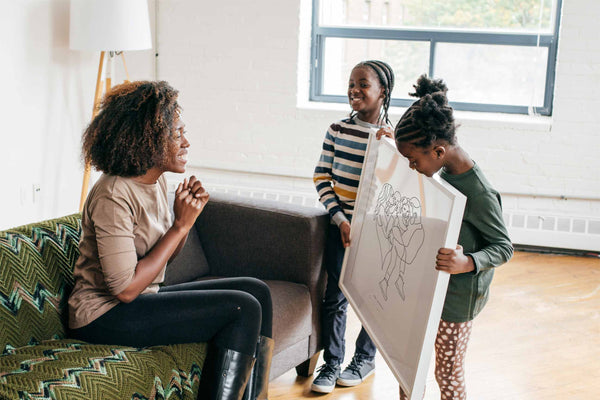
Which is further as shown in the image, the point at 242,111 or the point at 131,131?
the point at 242,111

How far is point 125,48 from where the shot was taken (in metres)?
3.64

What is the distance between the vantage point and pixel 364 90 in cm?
239

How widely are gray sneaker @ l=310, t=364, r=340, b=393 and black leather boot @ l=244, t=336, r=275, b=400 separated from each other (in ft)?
1.45

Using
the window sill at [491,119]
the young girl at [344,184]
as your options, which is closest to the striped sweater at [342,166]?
the young girl at [344,184]

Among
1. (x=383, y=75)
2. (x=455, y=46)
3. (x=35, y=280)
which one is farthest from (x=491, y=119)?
(x=35, y=280)

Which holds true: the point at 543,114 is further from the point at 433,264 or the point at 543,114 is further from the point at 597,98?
the point at 433,264

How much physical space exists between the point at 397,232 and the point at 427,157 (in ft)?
0.96

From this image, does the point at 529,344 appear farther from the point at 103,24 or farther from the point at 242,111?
the point at 103,24

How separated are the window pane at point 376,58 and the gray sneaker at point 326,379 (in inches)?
94.3

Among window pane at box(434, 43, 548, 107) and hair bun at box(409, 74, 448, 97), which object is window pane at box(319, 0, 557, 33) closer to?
window pane at box(434, 43, 548, 107)

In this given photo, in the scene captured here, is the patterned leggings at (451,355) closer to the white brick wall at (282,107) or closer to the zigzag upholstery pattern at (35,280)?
the zigzag upholstery pattern at (35,280)

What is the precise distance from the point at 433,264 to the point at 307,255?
918 millimetres

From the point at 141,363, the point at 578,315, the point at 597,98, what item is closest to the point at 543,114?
the point at 597,98

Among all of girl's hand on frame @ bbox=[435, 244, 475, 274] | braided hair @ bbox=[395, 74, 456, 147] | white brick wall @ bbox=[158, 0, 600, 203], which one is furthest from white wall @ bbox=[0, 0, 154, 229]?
girl's hand on frame @ bbox=[435, 244, 475, 274]
